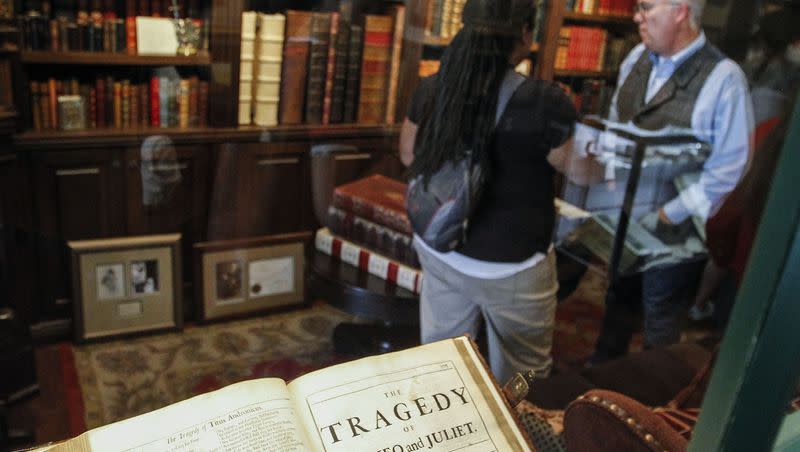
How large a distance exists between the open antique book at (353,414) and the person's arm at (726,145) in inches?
48.8

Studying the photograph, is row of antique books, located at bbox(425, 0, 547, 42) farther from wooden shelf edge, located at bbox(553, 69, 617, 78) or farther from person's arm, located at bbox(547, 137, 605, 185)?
person's arm, located at bbox(547, 137, 605, 185)

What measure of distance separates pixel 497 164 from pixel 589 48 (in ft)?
3.68

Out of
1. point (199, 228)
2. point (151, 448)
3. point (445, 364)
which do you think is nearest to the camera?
point (151, 448)

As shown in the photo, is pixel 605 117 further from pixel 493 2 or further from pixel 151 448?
pixel 151 448

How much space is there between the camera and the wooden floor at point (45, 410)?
1.83 metres

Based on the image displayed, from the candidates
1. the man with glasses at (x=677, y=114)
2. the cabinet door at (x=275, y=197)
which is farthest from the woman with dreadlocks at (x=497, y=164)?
the cabinet door at (x=275, y=197)

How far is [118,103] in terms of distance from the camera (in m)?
2.15

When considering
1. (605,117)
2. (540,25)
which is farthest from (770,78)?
(540,25)

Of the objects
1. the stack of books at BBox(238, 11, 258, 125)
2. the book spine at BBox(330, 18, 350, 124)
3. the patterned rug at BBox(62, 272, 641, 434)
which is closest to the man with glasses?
the patterned rug at BBox(62, 272, 641, 434)

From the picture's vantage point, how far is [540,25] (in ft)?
7.93

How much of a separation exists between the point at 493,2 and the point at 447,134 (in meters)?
0.26

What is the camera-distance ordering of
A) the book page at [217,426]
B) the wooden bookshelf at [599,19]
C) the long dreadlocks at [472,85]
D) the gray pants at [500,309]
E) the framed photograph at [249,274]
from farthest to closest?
the framed photograph at [249,274]
the wooden bookshelf at [599,19]
the gray pants at [500,309]
the long dreadlocks at [472,85]
the book page at [217,426]

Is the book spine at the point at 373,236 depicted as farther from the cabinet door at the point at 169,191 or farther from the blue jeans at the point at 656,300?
the blue jeans at the point at 656,300

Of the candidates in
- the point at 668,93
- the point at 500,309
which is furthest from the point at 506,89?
the point at 668,93
